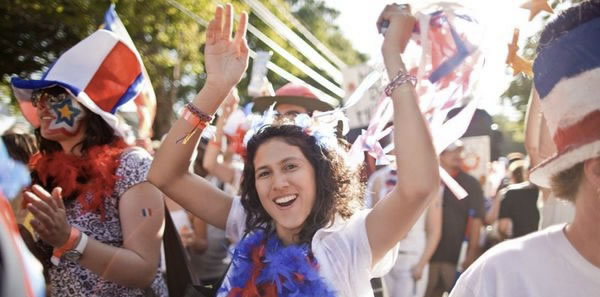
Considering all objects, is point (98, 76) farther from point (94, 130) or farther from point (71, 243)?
point (71, 243)

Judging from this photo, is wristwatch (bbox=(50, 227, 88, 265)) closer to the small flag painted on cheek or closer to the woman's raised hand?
the small flag painted on cheek

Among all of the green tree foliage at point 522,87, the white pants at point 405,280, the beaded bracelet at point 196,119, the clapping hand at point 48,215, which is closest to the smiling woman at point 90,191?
the clapping hand at point 48,215

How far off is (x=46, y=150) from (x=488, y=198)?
661 cm

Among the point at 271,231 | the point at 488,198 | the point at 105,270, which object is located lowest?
the point at 488,198

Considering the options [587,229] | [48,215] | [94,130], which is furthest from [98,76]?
[587,229]

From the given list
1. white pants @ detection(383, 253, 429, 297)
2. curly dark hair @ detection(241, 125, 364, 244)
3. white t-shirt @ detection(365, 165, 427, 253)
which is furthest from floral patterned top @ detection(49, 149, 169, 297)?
white pants @ detection(383, 253, 429, 297)

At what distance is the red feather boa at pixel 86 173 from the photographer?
7.80 feet

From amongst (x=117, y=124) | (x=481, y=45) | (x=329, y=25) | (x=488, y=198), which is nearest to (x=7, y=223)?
(x=481, y=45)

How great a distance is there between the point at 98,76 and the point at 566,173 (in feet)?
6.10

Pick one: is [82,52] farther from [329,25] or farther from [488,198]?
[329,25]

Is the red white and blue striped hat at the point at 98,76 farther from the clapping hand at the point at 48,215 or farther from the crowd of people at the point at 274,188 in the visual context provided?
the clapping hand at the point at 48,215

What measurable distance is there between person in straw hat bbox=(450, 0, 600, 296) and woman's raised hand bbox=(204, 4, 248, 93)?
1047 millimetres

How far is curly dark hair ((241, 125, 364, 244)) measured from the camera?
2051 millimetres

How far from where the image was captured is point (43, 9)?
13.7ft
